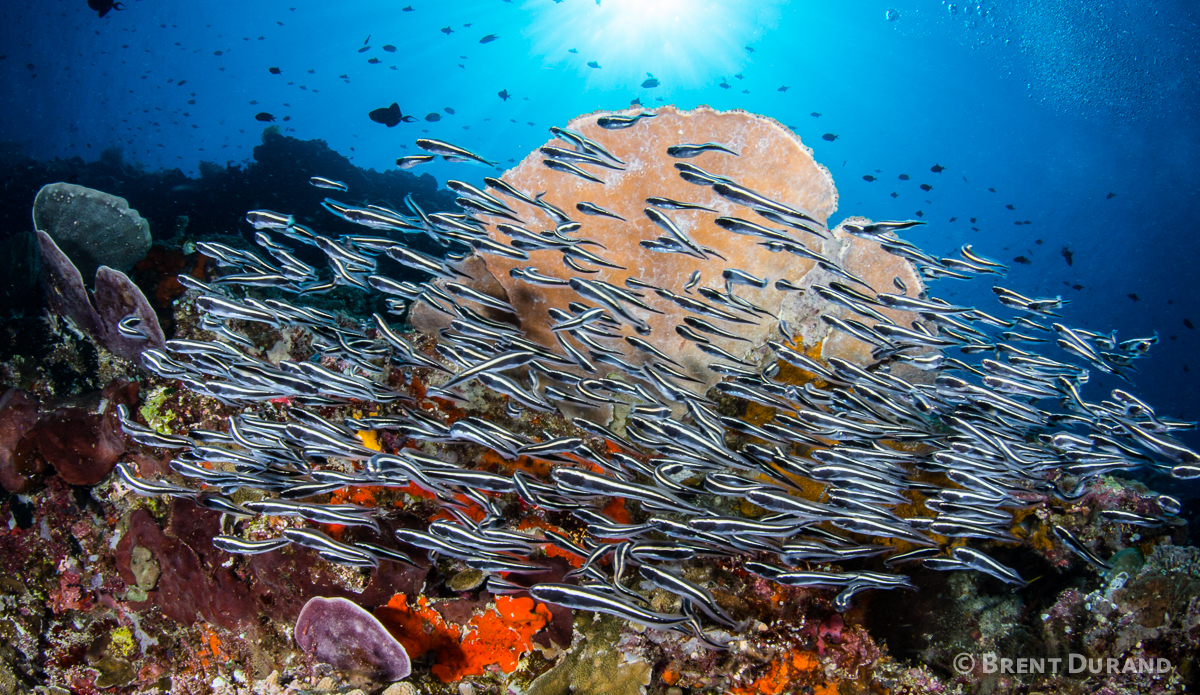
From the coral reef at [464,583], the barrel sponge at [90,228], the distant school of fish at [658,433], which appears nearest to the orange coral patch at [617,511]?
the coral reef at [464,583]

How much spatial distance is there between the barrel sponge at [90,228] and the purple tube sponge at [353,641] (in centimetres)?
587

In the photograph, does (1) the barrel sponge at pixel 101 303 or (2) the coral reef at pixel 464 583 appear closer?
(2) the coral reef at pixel 464 583

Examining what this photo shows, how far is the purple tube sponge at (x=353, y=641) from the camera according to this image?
12.2 ft

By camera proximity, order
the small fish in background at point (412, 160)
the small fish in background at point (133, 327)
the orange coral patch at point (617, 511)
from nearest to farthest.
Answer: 1. the orange coral patch at point (617, 511)
2. the small fish in background at point (412, 160)
3. the small fish in background at point (133, 327)

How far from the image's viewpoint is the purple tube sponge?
12.2 feet

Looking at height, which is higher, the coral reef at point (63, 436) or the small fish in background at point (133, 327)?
the small fish in background at point (133, 327)

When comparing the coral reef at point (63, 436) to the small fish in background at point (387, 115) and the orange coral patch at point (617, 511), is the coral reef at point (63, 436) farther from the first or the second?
the small fish in background at point (387, 115)

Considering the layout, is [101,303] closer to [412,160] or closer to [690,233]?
[412,160]

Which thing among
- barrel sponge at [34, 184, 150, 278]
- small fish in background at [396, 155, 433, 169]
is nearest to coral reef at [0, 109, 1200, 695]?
barrel sponge at [34, 184, 150, 278]

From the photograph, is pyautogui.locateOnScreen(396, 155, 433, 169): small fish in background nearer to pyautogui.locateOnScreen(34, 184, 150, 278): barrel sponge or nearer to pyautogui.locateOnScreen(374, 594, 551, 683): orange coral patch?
pyautogui.locateOnScreen(374, 594, 551, 683): orange coral patch

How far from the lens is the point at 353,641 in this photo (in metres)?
3.80

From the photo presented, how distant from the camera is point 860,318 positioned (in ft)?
18.3

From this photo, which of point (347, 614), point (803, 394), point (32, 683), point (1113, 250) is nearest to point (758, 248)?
point (803, 394)

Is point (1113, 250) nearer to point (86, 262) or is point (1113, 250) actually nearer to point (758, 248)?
point (758, 248)
